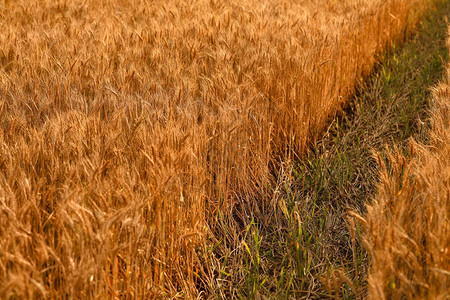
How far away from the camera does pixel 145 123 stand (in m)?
1.53

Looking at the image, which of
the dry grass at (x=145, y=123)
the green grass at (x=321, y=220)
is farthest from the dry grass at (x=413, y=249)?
the dry grass at (x=145, y=123)

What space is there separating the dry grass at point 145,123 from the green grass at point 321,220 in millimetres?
97

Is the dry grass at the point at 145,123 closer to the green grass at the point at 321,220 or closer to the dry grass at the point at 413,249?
the green grass at the point at 321,220

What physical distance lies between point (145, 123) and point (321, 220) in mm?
805

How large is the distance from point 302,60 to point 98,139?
1278 millimetres

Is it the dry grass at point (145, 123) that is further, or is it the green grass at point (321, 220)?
the green grass at point (321, 220)

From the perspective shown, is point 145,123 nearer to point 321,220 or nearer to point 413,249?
point 321,220

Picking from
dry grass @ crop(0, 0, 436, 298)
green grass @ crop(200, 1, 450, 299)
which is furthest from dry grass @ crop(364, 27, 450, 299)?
dry grass @ crop(0, 0, 436, 298)

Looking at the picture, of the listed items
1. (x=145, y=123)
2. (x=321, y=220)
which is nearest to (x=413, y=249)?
(x=321, y=220)

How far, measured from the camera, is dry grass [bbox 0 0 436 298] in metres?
0.97

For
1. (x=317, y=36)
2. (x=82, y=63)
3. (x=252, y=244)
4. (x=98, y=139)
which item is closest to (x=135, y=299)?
(x=98, y=139)

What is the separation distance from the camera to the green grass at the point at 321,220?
4.67 feet

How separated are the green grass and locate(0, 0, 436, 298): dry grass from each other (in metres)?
0.10

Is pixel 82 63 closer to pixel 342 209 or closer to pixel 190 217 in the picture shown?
pixel 190 217
